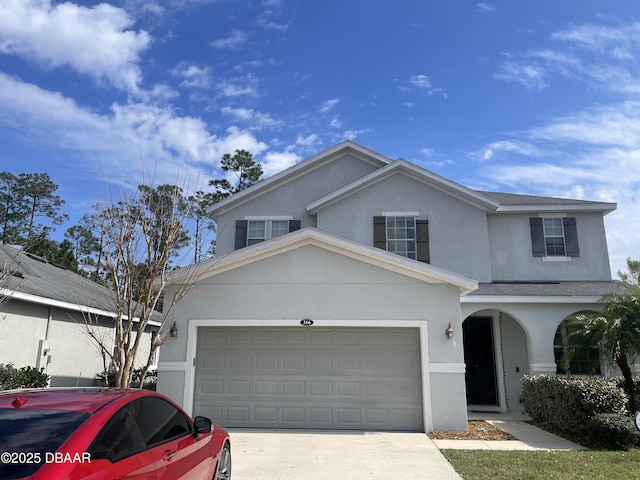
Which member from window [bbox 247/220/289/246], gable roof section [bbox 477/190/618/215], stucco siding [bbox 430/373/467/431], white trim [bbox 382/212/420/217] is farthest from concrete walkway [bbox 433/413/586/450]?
window [bbox 247/220/289/246]

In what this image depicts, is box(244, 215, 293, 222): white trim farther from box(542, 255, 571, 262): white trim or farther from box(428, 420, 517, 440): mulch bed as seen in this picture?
box(428, 420, 517, 440): mulch bed

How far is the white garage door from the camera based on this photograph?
11.0 metres

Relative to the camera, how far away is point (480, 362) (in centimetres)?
1516

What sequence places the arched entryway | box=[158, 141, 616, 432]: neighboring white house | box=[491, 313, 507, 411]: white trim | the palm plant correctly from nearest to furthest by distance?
the palm plant
box=[158, 141, 616, 432]: neighboring white house
box=[491, 313, 507, 411]: white trim
the arched entryway

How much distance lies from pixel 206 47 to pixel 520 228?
11.4m

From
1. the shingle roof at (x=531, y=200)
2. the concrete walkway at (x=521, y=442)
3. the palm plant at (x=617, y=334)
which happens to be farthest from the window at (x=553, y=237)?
the concrete walkway at (x=521, y=442)

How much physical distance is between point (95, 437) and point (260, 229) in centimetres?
1403

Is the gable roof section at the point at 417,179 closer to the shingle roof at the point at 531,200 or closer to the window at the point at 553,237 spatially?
the shingle roof at the point at 531,200

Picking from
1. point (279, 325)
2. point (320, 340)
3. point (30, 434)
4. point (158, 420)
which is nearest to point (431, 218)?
point (320, 340)

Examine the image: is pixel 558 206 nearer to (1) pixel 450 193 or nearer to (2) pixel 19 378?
(1) pixel 450 193

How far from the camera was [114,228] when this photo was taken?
30.3 ft

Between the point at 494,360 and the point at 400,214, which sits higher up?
the point at 400,214

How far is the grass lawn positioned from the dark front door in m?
6.19

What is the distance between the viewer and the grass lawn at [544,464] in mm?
7208
